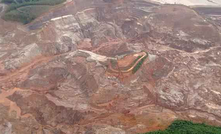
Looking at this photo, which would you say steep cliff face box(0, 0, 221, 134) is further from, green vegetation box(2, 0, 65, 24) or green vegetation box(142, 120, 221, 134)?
green vegetation box(2, 0, 65, 24)

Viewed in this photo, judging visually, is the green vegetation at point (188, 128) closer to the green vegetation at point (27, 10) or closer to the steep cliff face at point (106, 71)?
the steep cliff face at point (106, 71)

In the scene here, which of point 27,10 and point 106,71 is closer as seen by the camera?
point 106,71

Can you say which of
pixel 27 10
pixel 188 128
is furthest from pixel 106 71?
pixel 27 10

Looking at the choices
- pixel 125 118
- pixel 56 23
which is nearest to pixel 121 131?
pixel 125 118

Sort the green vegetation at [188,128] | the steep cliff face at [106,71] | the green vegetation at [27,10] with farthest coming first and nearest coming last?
1. the green vegetation at [27,10]
2. the steep cliff face at [106,71]
3. the green vegetation at [188,128]

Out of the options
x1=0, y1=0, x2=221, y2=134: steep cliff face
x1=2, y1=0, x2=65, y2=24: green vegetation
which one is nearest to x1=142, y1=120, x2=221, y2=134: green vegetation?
x1=0, y1=0, x2=221, y2=134: steep cliff face

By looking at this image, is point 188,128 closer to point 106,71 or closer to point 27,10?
point 106,71

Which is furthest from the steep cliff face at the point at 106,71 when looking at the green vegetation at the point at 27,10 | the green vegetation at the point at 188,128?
the green vegetation at the point at 27,10

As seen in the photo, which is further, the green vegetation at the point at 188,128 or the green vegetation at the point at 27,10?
the green vegetation at the point at 27,10
